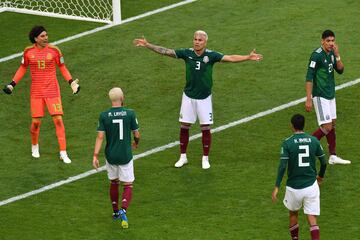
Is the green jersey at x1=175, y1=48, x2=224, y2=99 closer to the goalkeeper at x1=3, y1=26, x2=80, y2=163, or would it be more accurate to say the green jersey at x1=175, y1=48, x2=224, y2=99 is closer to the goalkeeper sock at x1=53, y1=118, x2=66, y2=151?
the goalkeeper at x1=3, y1=26, x2=80, y2=163

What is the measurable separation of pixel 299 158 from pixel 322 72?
3517mm

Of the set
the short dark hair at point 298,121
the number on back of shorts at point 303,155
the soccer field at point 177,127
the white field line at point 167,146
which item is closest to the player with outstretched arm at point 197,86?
the soccer field at point 177,127

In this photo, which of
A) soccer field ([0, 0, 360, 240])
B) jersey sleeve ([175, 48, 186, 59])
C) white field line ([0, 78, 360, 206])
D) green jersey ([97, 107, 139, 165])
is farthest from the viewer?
jersey sleeve ([175, 48, 186, 59])

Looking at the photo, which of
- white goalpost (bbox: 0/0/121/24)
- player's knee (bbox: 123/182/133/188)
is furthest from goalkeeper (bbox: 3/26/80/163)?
white goalpost (bbox: 0/0/121/24)

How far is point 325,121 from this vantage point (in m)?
20.9

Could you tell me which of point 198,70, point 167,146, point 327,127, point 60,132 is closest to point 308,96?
point 327,127

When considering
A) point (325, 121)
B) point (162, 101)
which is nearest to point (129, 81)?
point (162, 101)

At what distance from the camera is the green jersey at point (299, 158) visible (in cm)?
1767

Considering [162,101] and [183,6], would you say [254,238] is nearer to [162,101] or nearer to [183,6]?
[162,101]

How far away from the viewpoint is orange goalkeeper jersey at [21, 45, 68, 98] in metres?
21.6

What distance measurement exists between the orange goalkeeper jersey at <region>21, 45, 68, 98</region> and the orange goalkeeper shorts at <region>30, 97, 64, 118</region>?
69 millimetres

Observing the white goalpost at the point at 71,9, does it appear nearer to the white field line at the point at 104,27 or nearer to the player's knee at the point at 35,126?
the white field line at the point at 104,27

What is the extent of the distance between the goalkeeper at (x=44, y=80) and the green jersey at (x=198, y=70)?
2032 millimetres

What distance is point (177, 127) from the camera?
23.1 m
